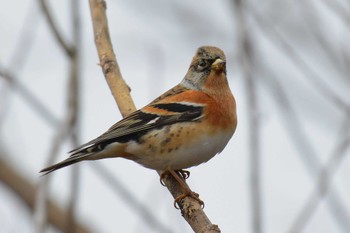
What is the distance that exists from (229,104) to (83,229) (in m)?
1.31

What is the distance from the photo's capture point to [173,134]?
172 inches

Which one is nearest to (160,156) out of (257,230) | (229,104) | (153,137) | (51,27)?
(153,137)

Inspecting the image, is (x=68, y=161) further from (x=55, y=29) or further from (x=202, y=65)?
(x=202, y=65)

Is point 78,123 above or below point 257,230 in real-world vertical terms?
above

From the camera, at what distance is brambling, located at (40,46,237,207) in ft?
13.9

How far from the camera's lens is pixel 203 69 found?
4.80m

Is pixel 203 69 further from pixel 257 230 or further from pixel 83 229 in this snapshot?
pixel 257 230

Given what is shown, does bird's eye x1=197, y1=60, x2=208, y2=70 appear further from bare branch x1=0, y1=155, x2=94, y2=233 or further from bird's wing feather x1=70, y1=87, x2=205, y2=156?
bare branch x1=0, y1=155, x2=94, y2=233

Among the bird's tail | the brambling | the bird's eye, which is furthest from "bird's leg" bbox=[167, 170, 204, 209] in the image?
the bird's eye

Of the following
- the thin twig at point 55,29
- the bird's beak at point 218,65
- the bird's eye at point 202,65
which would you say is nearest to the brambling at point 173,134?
the bird's beak at point 218,65

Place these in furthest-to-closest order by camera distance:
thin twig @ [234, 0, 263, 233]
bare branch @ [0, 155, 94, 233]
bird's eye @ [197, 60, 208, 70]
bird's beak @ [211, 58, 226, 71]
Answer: bare branch @ [0, 155, 94, 233] < bird's eye @ [197, 60, 208, 70] < bird's beak @ [211, 58, 226, 71] < thin twig @ [234, 0, 263, 233]

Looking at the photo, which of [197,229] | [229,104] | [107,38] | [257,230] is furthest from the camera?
[229,104]

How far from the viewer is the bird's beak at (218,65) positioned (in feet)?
15.2

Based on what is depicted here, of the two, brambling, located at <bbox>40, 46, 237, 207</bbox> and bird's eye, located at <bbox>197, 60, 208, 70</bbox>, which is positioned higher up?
bird's eye, located at <bbox>197, 60, 208, 70</bbox>
